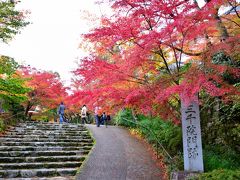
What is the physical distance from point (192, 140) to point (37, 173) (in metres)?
5.13

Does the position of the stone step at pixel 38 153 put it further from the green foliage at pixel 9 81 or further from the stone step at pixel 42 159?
the green foliage at pixel 9 81

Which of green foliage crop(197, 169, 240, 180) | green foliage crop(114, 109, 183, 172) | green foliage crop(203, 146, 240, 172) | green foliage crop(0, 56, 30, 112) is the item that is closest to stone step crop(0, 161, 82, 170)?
green foliage crop(114, 109, 183, 172)

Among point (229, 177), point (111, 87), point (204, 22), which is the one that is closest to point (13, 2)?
point (111, 87)

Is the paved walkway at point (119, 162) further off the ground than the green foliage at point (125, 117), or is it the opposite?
the green foliage at point (125, 117)

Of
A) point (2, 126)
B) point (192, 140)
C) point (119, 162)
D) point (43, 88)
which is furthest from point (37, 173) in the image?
point (43, 88)

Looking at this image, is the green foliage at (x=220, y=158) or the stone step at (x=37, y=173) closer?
the green foliage at (x=220, y=158)

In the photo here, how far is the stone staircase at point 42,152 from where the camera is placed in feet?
31.0

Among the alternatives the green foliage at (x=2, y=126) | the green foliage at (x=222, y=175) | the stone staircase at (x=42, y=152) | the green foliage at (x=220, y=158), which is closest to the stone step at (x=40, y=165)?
the stone staircase at (x=42, y=152)

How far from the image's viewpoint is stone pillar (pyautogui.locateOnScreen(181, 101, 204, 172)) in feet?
26.0

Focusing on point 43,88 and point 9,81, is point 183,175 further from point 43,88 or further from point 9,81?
point 43,88

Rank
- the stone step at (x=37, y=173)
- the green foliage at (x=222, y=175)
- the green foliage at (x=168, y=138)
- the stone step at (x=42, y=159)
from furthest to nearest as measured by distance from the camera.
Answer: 1. the stone step at (x=42, y=159)
2. the stone step at (x=37, y=173)
3. the green foliage at (x=168, y=138)
4. the green foliage at (x=222, y=175)

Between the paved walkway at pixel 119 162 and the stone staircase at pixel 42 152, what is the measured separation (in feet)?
1.96

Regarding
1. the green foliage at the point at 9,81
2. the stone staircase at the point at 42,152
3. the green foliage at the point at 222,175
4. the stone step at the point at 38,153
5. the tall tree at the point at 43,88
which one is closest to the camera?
the green foliage at the point at 222,175

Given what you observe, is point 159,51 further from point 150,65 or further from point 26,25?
point 26,25
